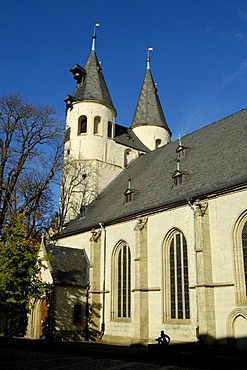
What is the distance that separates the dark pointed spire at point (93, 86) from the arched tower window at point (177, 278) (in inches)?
731

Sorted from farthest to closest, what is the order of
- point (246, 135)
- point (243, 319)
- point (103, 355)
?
point (246, 135), point (243, 319), point (103, 355)

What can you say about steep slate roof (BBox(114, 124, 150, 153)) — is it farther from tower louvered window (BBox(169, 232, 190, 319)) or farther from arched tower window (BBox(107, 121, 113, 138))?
tower louvered window (BBox(169, 232, 190, 319))

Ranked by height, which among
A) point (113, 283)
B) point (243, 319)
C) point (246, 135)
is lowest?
point (243, 319)

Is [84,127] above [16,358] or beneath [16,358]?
above

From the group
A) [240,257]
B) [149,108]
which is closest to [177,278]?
[240,257]

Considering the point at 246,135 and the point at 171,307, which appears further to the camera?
the point at 246,135

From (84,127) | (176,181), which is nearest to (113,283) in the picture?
(176,181)

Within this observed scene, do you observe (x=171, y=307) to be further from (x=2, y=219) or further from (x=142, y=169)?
(x=2, y=219)

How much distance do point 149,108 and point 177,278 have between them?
24777mm

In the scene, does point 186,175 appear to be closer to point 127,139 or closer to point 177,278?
point 177,278

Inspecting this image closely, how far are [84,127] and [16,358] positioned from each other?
79.9 ft

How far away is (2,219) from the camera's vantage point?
28297mm

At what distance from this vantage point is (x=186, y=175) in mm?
22422

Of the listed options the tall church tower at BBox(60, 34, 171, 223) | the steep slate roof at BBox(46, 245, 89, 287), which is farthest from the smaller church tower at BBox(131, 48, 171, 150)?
the steep slate roof at BBox(46, 245, 89, 287)
